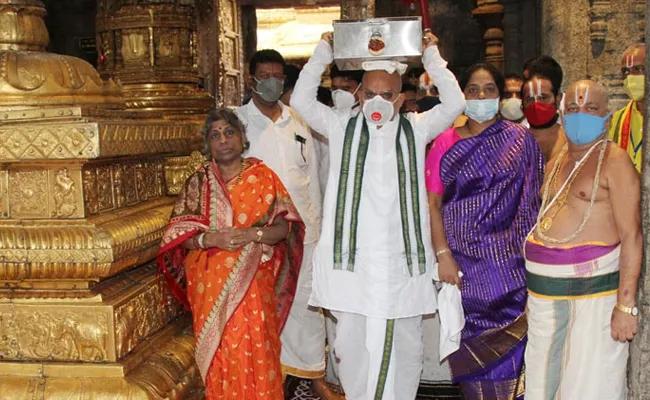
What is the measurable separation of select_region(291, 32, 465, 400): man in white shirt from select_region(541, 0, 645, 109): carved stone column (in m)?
3.68

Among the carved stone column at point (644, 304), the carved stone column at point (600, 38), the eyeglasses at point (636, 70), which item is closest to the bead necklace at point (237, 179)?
the carved stone column at point (644, 304)

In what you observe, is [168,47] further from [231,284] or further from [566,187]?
[566,187]

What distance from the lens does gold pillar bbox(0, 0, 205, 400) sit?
3088 mm

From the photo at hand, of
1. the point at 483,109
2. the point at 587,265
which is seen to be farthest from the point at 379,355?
the point at 483,109

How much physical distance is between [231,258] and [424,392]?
1.53m

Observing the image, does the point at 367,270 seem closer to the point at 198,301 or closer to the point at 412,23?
the point at 198,301

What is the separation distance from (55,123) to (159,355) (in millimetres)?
1124

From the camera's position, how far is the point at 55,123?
3.11m

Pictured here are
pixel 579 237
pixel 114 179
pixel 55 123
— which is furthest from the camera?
pixel 114 179

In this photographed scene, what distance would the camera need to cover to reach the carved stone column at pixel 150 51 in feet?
16.5

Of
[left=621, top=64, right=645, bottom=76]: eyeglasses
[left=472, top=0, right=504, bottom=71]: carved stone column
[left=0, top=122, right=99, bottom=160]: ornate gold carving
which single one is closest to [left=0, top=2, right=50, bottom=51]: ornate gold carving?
[left=0, top=122, right=99, bottom=160]: ornate gold carving

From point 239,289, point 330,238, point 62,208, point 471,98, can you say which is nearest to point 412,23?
point 471,98

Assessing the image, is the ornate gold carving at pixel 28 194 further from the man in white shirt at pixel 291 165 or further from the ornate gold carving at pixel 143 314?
the man in white shirt at pixel 291 165

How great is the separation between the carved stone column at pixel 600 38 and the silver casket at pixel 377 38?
148 inches
